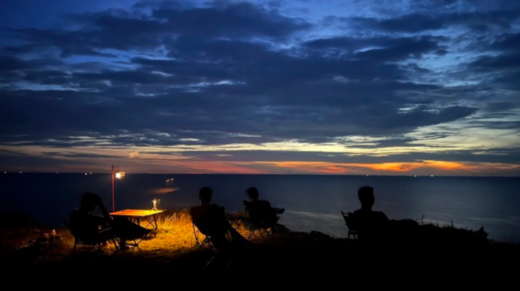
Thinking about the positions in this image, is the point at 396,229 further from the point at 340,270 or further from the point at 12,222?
the point at 12,222

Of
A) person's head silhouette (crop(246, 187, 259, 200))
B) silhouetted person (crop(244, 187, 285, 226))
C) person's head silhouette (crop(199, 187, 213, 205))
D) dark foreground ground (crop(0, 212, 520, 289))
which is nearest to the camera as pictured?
dark foreground ground (crop(0, 212, 520, 289))

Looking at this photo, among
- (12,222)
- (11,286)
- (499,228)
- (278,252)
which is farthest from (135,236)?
(499,228)

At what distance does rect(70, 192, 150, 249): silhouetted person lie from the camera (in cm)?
596

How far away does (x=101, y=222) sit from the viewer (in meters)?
6.19

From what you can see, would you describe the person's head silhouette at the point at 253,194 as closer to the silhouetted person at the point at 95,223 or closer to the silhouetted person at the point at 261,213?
the silhouetted person at the point at 261,213

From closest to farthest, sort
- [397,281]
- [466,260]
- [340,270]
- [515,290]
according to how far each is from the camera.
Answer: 1. [515,290]
2. [397,281]
3. [340,270]
4. [466,260]

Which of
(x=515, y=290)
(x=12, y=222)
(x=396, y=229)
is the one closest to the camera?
(x=515, y=290)

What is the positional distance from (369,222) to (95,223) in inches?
177

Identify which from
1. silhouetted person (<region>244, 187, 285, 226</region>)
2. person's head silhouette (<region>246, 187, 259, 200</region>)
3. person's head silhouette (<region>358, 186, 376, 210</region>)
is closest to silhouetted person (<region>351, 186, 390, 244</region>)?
person's head silhouette (<region>358, 186, 376, 210</region>)

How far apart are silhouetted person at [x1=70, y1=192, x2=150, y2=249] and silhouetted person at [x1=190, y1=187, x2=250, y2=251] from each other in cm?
119

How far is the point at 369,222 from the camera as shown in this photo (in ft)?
18.2

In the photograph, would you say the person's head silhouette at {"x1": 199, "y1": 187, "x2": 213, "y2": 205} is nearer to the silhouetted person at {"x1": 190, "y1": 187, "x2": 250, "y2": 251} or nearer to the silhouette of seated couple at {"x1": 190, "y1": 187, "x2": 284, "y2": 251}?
the silhouette of seated couple at {"x1": 190, "y1": 187, "x2": 284, "y2": 251}

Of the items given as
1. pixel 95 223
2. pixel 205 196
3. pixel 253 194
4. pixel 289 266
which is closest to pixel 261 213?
pixel 253 194

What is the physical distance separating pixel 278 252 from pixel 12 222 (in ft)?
27.1
